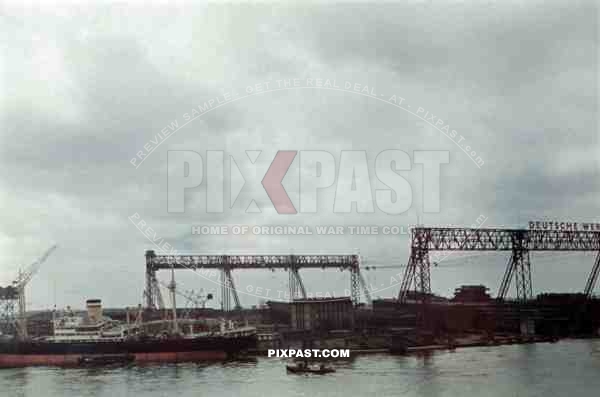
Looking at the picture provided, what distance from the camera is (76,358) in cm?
3800

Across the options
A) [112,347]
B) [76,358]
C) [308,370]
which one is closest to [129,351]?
[112,347]

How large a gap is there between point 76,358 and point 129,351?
2951 mm

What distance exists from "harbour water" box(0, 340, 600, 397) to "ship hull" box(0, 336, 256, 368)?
216cm

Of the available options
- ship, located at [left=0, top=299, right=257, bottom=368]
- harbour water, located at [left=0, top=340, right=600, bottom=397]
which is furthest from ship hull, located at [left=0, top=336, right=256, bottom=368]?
harbour water, located at [left=0, top=340, right=600, bottom=397]

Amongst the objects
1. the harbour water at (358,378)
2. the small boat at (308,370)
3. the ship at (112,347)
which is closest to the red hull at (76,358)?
the ship at (112,347)

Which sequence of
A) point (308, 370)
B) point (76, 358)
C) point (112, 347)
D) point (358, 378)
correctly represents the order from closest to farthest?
point (358, 378) < point (308, 370) < point (76, 358) < point (112, 347)

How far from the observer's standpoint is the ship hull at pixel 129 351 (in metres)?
38.2

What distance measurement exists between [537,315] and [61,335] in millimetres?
31480

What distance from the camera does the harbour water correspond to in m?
25.5

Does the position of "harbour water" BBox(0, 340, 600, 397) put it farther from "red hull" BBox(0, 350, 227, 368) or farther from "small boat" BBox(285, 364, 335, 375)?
"red hull" BBox(0, 350, 227, 368)

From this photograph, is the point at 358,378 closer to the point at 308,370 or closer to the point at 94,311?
the point at 308,370

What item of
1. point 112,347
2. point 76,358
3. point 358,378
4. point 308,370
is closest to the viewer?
point 358,378

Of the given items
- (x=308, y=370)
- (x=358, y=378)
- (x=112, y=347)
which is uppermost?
(x=112, y=347)

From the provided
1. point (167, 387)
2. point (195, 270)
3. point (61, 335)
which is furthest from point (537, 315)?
point (61, 335)
